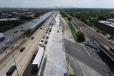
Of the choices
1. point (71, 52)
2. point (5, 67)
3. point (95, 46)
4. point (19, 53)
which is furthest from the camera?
point (95, 46)

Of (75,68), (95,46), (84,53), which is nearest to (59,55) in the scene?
(75,68)

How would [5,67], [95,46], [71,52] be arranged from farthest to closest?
1. [95,46]
2. [71,52]
3. [5,67]

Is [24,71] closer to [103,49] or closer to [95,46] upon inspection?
[103,49]

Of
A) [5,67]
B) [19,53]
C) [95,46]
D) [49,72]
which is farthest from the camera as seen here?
[95,46]

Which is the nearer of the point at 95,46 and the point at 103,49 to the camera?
the point at 103,49

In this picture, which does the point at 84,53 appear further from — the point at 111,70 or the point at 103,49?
the point at 111,70

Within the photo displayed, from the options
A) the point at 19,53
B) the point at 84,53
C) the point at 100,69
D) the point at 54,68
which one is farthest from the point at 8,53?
the point at 100,69
